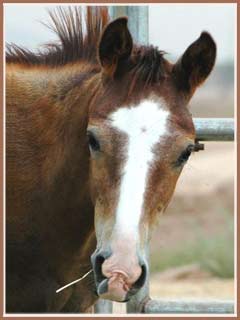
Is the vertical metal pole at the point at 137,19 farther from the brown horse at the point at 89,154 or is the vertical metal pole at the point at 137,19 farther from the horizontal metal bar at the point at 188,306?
the horizontal metal bar at the point at 188,306

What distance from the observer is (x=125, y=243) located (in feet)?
12.0

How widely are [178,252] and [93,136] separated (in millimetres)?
8637

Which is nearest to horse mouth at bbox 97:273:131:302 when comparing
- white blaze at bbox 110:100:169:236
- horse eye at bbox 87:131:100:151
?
white blaze at bbox 110:100:169:236

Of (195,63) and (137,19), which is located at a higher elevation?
(137,19)

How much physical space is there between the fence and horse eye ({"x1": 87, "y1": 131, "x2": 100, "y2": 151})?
3.66 feet

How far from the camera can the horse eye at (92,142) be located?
13.1 feet

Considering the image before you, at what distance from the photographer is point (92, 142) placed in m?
4.05

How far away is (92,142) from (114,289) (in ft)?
2.48

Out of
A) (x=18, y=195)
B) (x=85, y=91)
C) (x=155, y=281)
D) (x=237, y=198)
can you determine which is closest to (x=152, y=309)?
(x=237, y=198)

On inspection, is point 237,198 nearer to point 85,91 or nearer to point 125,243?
point 85,91

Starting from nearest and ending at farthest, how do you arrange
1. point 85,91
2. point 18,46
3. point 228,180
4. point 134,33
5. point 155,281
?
point 85,91, point 18,46, point 134,33, point 155,281, point 228,180

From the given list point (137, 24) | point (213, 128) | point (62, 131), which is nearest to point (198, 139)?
point (213, 128)

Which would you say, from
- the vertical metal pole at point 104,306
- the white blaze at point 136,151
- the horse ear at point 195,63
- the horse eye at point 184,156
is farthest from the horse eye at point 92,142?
the vertical metal pole at point 104,306

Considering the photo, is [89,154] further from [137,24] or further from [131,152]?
[137,24]
